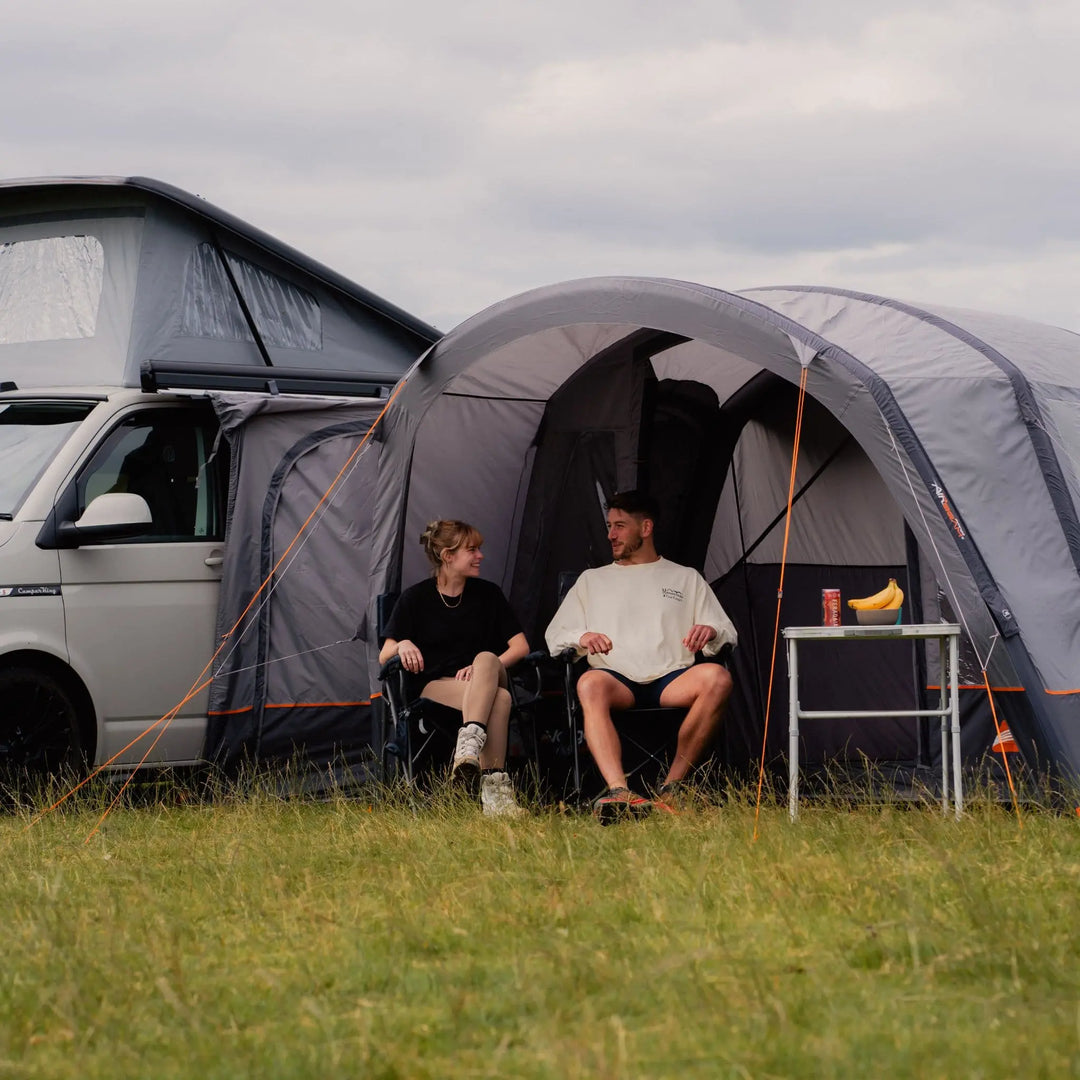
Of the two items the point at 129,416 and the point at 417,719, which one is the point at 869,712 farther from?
the point at 129,416

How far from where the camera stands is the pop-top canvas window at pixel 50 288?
723cm

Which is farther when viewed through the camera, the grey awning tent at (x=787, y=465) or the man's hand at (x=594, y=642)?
the man's hand at (x=594, y=642)

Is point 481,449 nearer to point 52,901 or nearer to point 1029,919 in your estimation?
point 52,901

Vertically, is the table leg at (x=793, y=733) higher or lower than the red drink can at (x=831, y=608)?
lower

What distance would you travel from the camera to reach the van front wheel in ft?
20.0

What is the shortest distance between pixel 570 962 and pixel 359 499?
4.11m

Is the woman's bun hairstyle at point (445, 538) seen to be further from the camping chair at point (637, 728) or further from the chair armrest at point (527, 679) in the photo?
the camping chair at point (637, 728)

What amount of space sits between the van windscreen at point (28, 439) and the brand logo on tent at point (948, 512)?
3354mm

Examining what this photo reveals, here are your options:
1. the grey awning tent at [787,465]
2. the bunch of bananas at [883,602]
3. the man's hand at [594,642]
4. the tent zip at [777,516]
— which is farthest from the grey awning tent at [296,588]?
the bunch of bananas at [883,602]

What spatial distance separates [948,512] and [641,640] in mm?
1472

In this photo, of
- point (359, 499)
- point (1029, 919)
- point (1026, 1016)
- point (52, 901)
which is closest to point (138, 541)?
point (359, 499)

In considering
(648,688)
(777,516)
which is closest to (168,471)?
(648,688)

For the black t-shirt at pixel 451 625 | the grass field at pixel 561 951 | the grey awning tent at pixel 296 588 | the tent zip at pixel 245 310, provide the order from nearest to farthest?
1. the grass field at pixel 561 951
2. the black t-shirt at pixel 451 625
3. the grey awning tent at pixel 296 588
4. the tent zip at pixel 245 310

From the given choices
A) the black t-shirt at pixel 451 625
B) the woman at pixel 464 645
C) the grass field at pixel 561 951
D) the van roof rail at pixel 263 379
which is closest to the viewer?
the grass field at pixel 561 951
